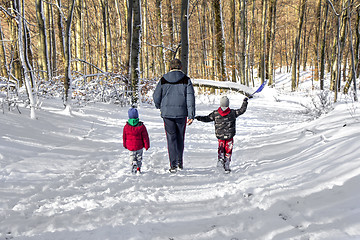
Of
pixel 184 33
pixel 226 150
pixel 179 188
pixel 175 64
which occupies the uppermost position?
pixel 184 33

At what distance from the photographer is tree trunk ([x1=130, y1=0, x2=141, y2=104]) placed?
33.7ft

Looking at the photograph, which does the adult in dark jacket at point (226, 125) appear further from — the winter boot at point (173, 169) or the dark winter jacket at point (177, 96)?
the winter boot at point (173, 169)

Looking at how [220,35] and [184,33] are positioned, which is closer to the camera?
[184,33]

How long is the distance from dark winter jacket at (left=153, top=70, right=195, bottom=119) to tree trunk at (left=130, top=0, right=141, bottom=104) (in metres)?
6.94

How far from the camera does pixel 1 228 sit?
7.35 ft

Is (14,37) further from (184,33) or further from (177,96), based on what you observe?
(177,96)

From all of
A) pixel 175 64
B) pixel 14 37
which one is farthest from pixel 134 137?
pixel 14 37

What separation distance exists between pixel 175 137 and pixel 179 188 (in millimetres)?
1005

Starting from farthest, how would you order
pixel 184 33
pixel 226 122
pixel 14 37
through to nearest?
pixel 14 37 < pixel 184 33 < pixel 226 122

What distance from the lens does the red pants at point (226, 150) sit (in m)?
4.05

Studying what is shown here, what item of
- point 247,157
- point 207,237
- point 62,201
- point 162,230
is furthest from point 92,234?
point 247,157

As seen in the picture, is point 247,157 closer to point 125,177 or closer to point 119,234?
point 125,177

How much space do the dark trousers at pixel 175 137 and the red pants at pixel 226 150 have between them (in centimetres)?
72

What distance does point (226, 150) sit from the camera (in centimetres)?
409
